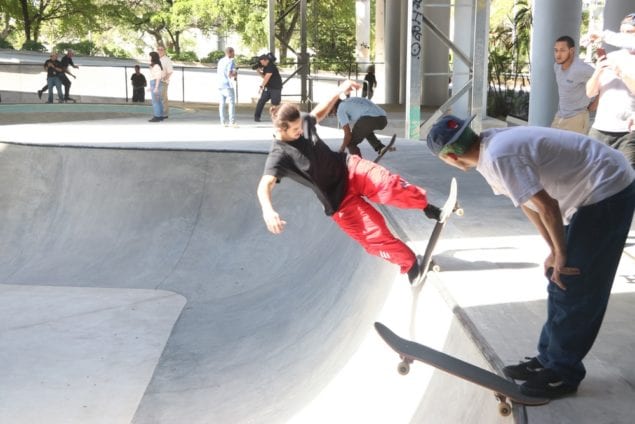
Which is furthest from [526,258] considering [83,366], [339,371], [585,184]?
[83,366]

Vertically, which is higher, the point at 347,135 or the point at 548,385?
the point at 347,135

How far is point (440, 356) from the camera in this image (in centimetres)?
304

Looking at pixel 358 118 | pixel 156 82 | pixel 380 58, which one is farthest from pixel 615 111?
pixel 380 58

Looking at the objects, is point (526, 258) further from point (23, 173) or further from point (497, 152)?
point (23, 173)

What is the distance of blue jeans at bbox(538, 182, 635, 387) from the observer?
3.07 meters

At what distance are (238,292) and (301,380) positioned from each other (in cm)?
310

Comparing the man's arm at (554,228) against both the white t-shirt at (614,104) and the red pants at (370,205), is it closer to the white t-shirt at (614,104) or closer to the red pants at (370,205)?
the red pants at (370,205)

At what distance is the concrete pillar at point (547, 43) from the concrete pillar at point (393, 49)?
15857 millimetres

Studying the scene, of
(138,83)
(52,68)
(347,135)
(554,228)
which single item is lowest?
(347,135)

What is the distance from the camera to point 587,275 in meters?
3.08

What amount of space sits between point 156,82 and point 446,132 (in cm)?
1565

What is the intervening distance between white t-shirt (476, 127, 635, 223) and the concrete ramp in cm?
236

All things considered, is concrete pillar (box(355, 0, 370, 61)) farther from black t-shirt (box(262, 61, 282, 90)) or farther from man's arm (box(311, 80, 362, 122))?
man's arm (box(311, 80, 362, 122))

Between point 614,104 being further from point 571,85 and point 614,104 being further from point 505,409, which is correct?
point 505,409
